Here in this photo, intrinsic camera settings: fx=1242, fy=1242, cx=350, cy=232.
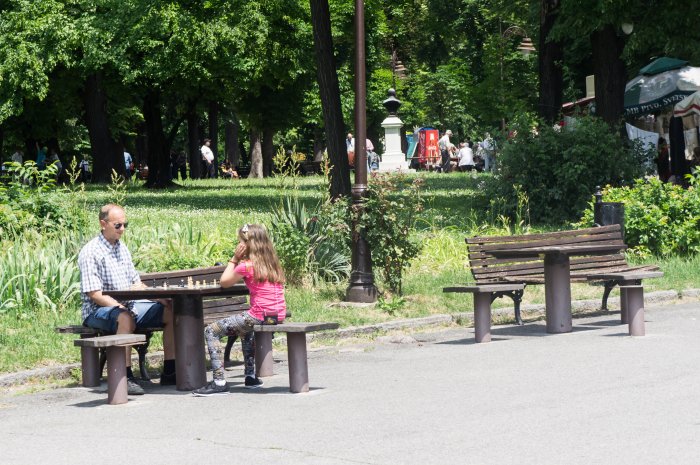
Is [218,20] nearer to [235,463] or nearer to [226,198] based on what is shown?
[226,198]

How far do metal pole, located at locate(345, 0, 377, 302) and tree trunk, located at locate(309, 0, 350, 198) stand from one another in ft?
6.81

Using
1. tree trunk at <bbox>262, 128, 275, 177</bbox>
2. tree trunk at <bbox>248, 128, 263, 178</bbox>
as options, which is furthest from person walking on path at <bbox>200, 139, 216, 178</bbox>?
tree trunk at <bbox>262, 128, 275, 177</bbox>

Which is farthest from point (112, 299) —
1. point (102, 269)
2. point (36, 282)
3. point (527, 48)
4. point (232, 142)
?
point (232, 142)

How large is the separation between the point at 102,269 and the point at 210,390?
55.5 inches

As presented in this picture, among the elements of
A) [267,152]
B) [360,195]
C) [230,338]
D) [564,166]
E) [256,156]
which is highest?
[267,152]

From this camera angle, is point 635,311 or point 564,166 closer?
point 635,311

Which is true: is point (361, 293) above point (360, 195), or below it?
below

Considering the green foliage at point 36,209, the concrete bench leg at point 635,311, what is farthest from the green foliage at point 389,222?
the green foliage at point 36,209

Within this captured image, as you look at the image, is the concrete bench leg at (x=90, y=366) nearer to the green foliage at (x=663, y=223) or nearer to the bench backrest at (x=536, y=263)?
the bench backrest at (x=536, y=263)

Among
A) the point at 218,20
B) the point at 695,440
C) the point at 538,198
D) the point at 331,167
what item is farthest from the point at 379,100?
the point at 695,440

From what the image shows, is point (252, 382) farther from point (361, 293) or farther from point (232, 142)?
point (232, 142)

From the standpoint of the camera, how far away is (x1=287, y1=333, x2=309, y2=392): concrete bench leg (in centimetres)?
980

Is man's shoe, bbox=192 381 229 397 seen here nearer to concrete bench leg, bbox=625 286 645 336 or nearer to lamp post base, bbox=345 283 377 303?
concrete bench leg, bbox=625 286 645 336

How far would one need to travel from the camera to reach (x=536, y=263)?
14656 millimetres
